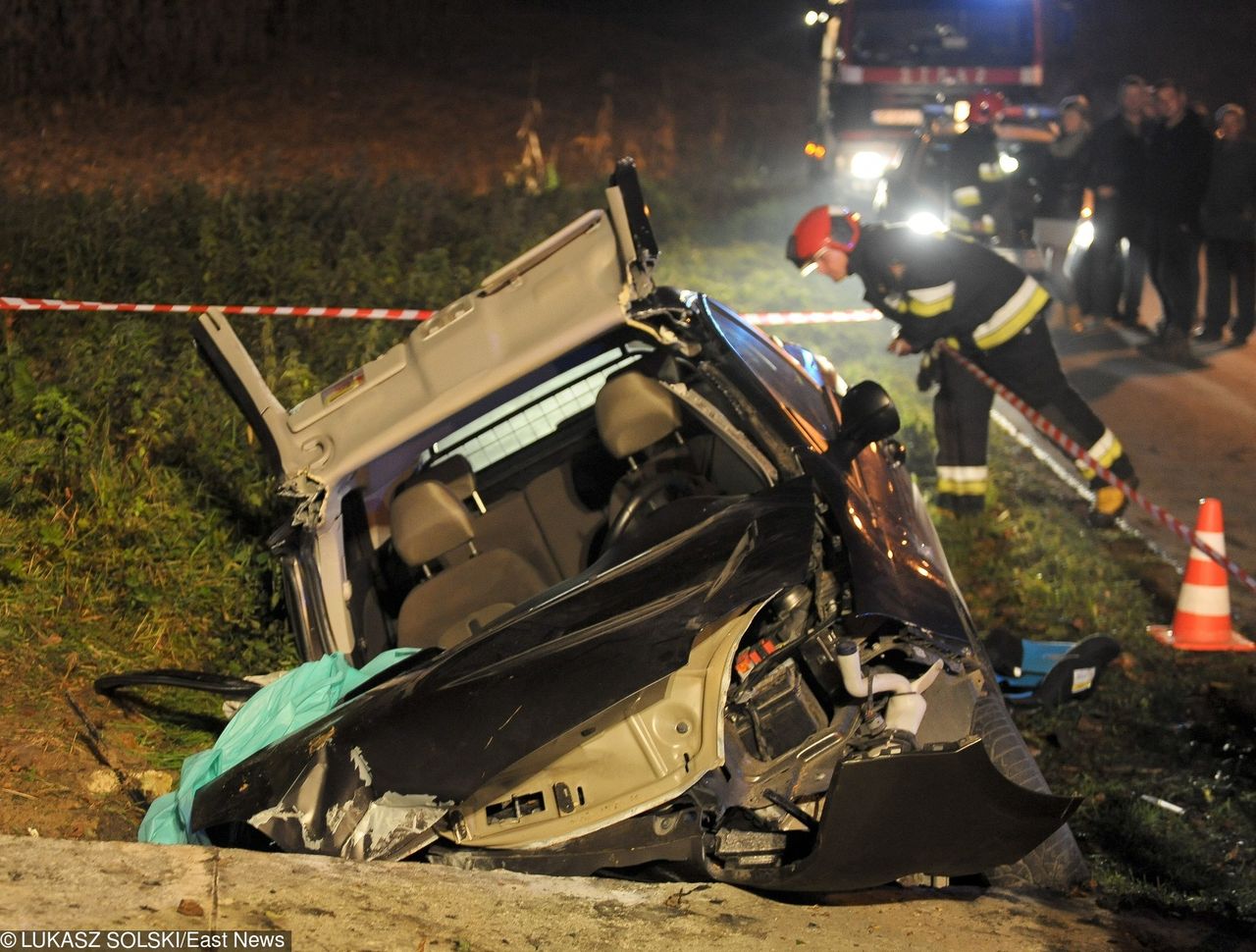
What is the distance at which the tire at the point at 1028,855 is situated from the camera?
13.8 feet

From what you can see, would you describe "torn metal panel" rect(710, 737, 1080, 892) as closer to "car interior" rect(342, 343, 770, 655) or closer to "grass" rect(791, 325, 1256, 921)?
"grass" rect(791, 325, 1256, 921)

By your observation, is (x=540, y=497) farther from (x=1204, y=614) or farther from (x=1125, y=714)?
(x=1204, y=614)

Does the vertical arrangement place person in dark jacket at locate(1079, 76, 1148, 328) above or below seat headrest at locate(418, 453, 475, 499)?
below

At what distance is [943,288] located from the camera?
7562mm

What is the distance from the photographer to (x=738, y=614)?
368 cm

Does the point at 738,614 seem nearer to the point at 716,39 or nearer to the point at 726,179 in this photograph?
the point at 726,179

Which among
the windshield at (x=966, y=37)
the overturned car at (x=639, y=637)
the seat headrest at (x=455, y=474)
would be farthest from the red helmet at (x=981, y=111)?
the seat headrest at (x=455, y=474)

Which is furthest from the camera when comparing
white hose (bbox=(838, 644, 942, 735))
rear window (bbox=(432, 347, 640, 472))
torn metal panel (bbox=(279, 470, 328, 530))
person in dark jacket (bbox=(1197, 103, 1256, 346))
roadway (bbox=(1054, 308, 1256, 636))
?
person in dark jacket (bbox=(1197, 103, 1256, 346))

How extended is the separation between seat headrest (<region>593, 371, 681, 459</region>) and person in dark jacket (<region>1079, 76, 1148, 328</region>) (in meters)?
8.15

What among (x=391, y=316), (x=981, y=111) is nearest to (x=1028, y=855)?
(x=391, y=316)

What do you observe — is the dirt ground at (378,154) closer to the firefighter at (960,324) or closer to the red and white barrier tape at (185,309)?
the red and white barrier tape at (185,309)

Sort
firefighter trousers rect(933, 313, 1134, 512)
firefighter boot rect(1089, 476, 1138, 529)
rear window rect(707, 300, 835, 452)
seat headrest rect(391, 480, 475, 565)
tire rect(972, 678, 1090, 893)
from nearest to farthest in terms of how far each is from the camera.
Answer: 1. tire rect(972, 678, 1090, 893)
2. rear window rect(707, 300, 835, 452)
3. seat headrest rect(391, 480, 475, 565)
4. firefighter trousers rect(933, 313, 1134, 512)
5. firefighter boot rect(1089, 476, 1138, 529)

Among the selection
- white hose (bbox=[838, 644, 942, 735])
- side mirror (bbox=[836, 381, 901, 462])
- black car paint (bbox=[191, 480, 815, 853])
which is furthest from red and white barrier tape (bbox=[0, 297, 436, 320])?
white hose (bbox=[838, 644, 942, 735])

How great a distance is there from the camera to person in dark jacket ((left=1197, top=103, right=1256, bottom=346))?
11.4 metres
